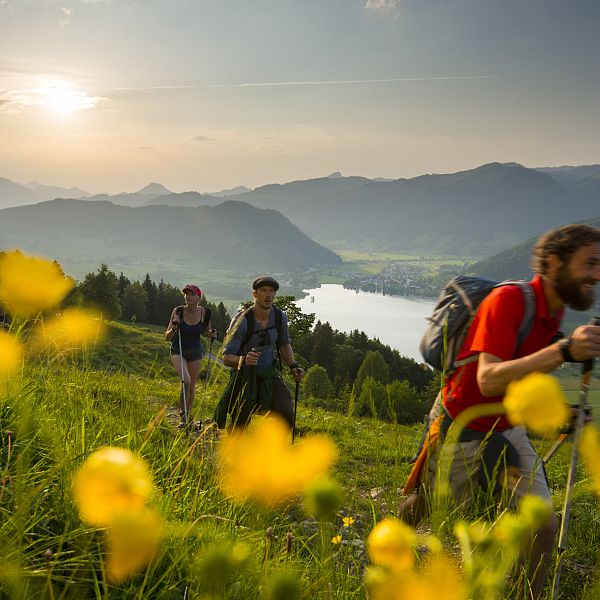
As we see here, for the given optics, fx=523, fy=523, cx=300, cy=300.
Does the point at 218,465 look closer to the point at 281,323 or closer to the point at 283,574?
the point at 283,574

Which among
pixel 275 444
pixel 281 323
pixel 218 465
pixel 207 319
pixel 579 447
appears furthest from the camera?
pixel 207 319

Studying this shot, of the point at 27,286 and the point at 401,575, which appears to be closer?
the point at 401,575

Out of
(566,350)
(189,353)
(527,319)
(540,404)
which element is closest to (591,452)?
(540,404)

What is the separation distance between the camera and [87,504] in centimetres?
66

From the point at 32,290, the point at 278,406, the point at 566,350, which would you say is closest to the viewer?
the point at 566,350

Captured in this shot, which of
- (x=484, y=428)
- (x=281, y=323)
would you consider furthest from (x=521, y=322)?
Result: (x=281, y=323)

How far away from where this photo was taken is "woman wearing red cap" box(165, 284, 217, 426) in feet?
24.8

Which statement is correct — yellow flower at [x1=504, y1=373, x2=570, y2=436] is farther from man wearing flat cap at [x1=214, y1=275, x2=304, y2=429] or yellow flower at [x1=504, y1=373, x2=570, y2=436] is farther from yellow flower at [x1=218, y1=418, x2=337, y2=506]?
man wearing flat cap at [x1=214, y1=275, x2=304, y2=429]

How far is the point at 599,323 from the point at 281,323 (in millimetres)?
3928

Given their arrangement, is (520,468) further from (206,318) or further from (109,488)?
(206,318)

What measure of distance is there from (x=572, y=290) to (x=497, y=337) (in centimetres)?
47

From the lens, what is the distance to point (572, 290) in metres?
2.66

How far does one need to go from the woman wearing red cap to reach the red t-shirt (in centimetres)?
513

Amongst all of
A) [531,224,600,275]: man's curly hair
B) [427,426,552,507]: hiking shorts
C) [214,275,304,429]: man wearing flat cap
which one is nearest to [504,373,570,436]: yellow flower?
[427,426,552,507]: hiking shorts
